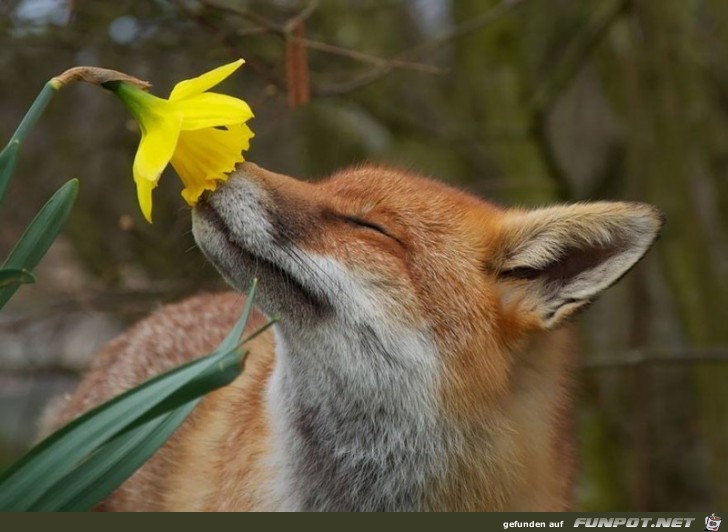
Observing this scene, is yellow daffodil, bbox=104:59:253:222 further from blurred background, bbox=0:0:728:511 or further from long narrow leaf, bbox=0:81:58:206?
blurred background, bbox=0:0:728:511

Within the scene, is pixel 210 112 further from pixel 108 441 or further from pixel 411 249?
pixel 411 249

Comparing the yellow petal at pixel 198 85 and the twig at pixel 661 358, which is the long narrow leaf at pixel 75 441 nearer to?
the yellow petal at pixel 198 85

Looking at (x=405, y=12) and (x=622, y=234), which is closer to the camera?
(x=622, y=234)

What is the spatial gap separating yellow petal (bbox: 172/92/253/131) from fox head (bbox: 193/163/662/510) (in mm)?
718

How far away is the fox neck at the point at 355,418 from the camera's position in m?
3.24

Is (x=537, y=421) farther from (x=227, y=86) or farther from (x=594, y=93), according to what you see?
(x=594, y=93)

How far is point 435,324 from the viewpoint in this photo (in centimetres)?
334

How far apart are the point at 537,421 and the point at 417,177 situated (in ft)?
3.17

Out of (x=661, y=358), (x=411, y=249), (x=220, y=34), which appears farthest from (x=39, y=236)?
(x=661, y=358)

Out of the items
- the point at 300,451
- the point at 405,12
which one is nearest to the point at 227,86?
the point at 405,12

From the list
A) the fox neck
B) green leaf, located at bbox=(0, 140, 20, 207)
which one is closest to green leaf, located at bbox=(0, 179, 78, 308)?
green leaf, located at bbox=(0, 140, 20, 207)

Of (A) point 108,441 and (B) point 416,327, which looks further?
(B) point 416,327

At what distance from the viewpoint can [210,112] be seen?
227 centimetres

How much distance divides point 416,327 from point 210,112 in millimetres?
1254
